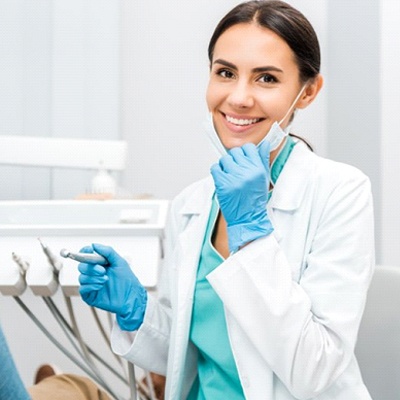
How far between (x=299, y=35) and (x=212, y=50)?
0.59 feet

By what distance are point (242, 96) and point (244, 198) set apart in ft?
0.64

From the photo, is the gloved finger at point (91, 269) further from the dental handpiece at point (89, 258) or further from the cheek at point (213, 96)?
the cheek at point (213, 96)

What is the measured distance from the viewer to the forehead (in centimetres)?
108

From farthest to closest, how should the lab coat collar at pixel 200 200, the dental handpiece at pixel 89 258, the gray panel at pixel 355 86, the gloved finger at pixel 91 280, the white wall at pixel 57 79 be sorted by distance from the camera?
the gray panel at pixel 355 86, the white wall at pixel 57 79, the lab coat collar at pixel 200 200, the gloved finger at pixel 91 280, the dental handpiece at pixel 89 258

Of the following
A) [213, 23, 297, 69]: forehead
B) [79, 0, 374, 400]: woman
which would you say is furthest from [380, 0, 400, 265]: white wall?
[213, 23, 297, 69]: forehead

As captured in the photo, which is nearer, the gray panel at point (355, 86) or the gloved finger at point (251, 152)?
the gloved finger at point (251, 152)

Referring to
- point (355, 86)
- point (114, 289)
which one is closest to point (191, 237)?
point (114, 289)

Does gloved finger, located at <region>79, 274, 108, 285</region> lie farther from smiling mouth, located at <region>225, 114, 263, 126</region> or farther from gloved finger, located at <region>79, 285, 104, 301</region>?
smiling mouth, located at <region>225, 114, 263, 126</region>

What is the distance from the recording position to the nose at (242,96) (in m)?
1.09

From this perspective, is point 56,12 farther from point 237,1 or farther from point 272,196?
point 272,196

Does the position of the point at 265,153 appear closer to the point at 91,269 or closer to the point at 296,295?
the point at 296,295

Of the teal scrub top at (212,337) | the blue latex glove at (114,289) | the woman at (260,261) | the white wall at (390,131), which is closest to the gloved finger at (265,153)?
the woman at (260,261)

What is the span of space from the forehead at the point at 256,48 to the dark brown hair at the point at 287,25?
0.03 ft

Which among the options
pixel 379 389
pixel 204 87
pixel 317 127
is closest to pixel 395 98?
pixel 317 127
